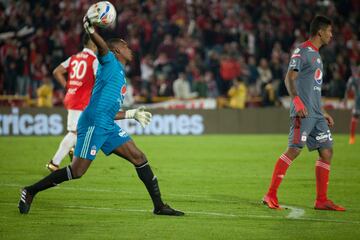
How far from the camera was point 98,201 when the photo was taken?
11148mm

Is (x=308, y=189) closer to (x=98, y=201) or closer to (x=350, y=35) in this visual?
(x=98, y=201)

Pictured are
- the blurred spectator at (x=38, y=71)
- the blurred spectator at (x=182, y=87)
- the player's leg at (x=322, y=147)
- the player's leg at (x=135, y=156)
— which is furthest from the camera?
the blurred spectator at (x=182, y=87)

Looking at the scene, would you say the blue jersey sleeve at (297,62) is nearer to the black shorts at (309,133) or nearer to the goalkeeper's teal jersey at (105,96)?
the black shorts at (309,133)

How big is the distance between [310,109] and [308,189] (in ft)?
8.47

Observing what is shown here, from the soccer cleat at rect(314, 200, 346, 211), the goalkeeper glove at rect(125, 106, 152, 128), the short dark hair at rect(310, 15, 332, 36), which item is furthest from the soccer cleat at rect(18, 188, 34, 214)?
the short dark hair at rect(310, 15, 332, 36)

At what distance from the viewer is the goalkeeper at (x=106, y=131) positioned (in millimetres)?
9492

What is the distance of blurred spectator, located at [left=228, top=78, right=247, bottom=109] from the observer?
28.1m

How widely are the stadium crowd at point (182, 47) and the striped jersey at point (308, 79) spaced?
1707cm

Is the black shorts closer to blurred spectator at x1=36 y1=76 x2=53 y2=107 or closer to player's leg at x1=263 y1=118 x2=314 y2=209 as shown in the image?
player's leg at x1=263 y1=118 x2=314 y2=209

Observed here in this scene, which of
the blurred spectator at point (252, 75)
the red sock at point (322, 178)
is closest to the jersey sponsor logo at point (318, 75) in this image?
the red sock at point (322, 178)

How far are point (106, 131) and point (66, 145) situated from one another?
4595 millimetres

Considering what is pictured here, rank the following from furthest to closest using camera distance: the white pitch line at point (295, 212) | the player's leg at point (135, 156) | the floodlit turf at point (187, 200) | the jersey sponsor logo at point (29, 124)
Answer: the jersey sponsor logo at point (29, 124)
the white pitch line at point (295, 212)
the player's leg at point (135, 156)
the floodlit turf at point (187, 200)

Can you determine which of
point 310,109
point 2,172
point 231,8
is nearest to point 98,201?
point 310,109

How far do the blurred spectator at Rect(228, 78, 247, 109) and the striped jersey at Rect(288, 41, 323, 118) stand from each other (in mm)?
17421
